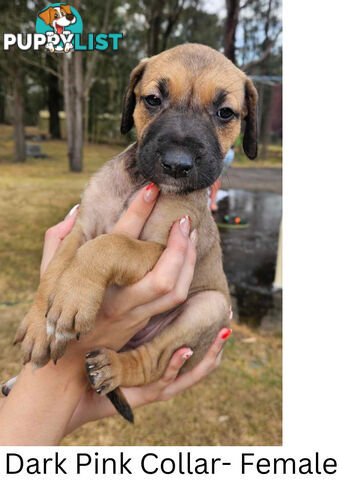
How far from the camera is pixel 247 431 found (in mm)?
2754

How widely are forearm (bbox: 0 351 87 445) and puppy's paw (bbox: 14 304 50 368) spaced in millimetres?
120

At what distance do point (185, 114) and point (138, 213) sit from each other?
433 millimetres

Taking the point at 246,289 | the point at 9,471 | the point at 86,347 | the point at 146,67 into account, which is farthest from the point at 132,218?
the point at 246,289

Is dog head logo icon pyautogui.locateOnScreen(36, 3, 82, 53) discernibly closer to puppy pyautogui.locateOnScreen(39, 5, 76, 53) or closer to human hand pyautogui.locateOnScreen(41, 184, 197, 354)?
puppy pyautogui.locateOnScreen(39, 5, 76, 53)

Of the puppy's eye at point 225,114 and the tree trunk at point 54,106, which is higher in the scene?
the tree trunk at point 54,106

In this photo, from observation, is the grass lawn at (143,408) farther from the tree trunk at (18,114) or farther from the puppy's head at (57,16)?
the puppy's head at (57,16)

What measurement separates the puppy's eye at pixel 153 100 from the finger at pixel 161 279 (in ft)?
1.86

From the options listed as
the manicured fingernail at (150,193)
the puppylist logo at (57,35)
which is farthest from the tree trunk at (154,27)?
the manicured fingernail at (150,193)

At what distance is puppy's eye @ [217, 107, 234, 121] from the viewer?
5.55 feet

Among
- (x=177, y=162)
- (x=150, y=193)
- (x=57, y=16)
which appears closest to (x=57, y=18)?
(x=57, y=16)

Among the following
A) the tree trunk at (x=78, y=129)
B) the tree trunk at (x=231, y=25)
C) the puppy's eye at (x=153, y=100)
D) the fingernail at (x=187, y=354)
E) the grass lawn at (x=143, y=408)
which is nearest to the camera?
the puppy's eye at (x=153, y=100)

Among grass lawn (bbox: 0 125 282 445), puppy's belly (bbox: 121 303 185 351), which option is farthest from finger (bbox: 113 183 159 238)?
grass lawn (bbox: 0 125 282 445)

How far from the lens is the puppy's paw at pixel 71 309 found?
4.17 ft
